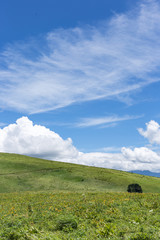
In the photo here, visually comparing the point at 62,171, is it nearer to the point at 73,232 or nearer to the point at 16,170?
the point at 16,170

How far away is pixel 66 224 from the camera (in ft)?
63.0

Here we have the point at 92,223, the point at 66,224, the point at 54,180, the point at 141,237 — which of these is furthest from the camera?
the point at 54,180

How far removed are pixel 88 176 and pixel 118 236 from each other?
66.9 m

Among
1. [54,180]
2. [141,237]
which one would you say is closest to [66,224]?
[141,237]

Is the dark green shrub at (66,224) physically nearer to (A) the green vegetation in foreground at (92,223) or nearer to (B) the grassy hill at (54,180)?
(A) the green vegetation in foreground at (92,223)

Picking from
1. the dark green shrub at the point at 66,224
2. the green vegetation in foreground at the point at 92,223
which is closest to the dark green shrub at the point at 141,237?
the green vegetation in foreground at the point at 92,223

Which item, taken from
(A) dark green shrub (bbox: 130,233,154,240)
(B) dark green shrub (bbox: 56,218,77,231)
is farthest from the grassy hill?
(A) dark green shrub (bbox: 130,233,154,240)

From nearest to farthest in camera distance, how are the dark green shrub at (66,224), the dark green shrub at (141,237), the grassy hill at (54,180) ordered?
the dark green shrub at (141,237)
the dark green shrub at (66,224)
the grassy hill at (54,180)

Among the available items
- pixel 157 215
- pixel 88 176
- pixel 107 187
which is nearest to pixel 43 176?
pixel 88 176

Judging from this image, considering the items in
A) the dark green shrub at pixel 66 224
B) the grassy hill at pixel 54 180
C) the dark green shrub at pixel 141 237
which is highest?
the grassy hill at pixel 54 180

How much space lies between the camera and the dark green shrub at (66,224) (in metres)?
18.9

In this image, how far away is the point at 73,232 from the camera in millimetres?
17672

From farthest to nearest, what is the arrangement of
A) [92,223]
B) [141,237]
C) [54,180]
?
[54,180] → [92,223] → [141,237]

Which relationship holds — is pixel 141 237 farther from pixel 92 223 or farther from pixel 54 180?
pixel 54 180
